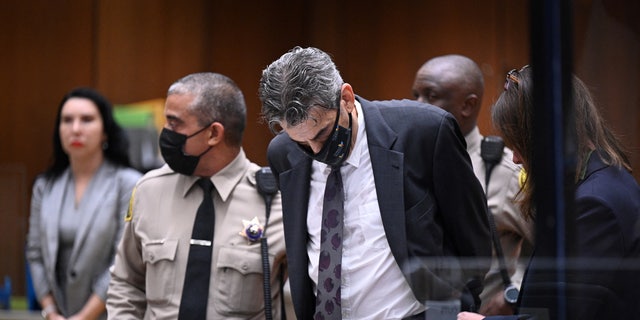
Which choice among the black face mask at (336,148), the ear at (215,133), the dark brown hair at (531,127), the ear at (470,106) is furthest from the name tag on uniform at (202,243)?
the dark brown hair at (531,127)

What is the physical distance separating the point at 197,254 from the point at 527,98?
1826mm

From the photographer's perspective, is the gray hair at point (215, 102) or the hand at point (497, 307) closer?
the hand at point (497, 307)

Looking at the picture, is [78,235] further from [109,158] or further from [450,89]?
[450,89]

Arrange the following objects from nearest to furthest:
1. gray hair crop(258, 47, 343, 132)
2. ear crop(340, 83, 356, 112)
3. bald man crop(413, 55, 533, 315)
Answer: gray hair crop(258, 47, 343, 132)
ear crop(340, 83, 356, 112)
bald man crop(413, 55, 533, 315)

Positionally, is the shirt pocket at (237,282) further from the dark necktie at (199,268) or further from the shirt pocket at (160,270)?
the shirt pocket at (160,270)

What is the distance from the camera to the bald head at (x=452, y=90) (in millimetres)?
4258

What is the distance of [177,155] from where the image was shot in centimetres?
386

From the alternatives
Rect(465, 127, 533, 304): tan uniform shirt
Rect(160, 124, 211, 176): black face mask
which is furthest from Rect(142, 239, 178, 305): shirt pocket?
Rect(465, 127, 533, 304): tan uniform shirt

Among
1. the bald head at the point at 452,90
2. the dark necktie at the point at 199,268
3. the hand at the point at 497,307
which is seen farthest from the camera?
the bald head at the point at 452,90

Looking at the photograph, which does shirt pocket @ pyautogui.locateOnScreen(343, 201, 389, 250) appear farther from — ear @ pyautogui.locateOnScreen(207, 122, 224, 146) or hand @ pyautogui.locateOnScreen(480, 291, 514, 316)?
ear @ pyautogui.locateOnScreen(207, 122, 224, 146)

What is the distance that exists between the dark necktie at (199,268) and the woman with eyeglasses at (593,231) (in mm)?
1540

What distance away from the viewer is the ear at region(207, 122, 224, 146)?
3.91m

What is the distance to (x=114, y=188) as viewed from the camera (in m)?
5.02

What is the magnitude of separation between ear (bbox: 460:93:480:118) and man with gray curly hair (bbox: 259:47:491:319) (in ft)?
3.67
